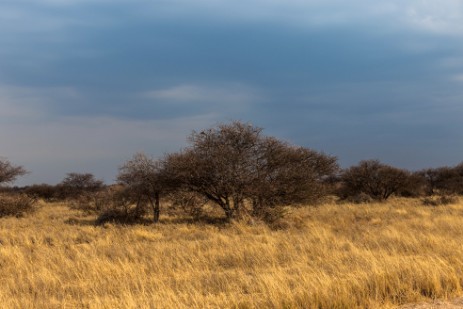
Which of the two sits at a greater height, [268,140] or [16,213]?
[268,140]

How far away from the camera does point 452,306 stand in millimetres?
5453

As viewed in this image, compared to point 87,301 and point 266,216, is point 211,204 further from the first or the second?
point 87,301

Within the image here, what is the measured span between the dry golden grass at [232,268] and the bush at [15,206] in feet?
29.0

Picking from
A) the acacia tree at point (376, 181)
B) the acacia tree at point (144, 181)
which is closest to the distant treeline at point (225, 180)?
the acacia tree at point (144, 181)

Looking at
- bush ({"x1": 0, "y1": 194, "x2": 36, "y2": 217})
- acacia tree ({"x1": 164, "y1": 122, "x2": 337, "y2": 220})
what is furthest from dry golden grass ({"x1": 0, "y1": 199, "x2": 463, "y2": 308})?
bush ({"x1": 0, "y1": 194, "x2": 36, "y2": 217})

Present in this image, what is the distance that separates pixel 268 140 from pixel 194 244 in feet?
25.3

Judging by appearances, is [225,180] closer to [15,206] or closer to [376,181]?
[15,206]

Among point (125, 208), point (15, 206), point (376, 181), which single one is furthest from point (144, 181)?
point (376, 181)

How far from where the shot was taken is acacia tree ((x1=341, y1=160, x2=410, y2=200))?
33406mm

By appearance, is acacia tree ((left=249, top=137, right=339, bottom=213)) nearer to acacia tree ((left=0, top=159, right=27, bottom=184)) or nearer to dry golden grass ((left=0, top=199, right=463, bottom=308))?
dry golden grass ((left=0, top=199, right=463, bottom=308))

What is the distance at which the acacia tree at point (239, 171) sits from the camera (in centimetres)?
1761

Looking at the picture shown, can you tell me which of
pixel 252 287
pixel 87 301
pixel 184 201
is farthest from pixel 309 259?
pixel 184 201

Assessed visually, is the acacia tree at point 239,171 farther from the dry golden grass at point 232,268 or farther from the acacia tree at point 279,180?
the dry golden grass at point 232,268

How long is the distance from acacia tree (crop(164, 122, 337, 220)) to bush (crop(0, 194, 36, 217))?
10.4 m
